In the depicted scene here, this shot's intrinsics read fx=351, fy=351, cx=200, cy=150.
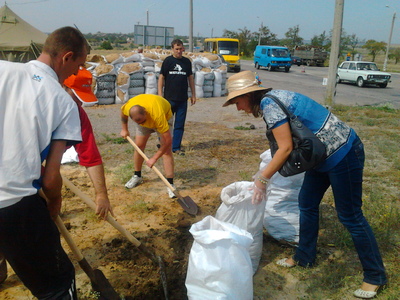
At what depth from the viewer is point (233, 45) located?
2458cm

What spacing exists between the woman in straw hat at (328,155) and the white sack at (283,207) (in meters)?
0.61

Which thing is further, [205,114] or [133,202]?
[205,114]

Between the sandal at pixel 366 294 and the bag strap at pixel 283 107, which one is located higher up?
the bag strap at pixel 283 107

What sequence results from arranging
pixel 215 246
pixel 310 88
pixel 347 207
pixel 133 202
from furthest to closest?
pixel 310 88 < pixel 133 202 < pixel 347 207 < pixel 215 246

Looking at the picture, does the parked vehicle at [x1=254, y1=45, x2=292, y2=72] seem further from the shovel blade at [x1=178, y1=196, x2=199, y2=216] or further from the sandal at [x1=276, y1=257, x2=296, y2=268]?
the sandal at [x1=276, y1=257, x2=296, y2=268]

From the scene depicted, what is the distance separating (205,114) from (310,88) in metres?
8.88

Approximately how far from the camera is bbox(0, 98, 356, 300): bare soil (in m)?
2.53

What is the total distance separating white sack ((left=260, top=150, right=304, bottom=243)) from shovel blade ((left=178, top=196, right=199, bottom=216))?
0.74m

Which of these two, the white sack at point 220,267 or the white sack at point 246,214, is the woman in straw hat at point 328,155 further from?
the white sack at point 220,267

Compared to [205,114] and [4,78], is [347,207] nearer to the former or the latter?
[4,78]

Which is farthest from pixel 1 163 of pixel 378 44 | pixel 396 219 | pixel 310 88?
pixel 378 44

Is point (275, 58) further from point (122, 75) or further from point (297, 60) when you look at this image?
point (122, 75)

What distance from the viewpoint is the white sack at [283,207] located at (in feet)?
9.88

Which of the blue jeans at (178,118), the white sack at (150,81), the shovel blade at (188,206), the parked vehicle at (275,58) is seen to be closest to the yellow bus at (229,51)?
the parked vehicle at (275,58)
